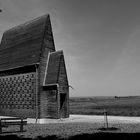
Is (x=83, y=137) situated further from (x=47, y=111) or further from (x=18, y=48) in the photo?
(x=18, y=48)

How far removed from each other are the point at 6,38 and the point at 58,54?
1068 centimetres

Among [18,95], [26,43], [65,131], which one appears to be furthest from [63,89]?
[65,131]

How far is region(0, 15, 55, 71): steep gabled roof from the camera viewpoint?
26.3 meters

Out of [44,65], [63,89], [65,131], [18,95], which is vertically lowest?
[65,131]

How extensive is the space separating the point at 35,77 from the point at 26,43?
5.19 m

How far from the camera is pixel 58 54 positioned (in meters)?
25.8

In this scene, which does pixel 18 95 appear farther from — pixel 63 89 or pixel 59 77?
pixel 59 77

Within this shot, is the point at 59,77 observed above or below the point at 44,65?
below

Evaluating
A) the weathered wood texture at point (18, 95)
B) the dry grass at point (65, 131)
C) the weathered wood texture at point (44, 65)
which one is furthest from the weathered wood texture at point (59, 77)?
the dry grass at point (65, 131)

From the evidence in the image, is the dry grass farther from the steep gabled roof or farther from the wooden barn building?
the steep gabled roof

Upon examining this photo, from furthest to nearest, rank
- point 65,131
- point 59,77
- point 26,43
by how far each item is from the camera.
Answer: point 26,43 → point 59,77 → point 65,131

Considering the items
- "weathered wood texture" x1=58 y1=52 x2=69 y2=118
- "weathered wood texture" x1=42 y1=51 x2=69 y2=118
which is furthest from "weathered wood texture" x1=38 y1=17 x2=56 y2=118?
"weathered wood texture" x1=58 y1=52 x2=69 y2=118

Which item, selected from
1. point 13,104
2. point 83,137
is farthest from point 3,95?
point 83,137

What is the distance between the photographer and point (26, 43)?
92.7ft
